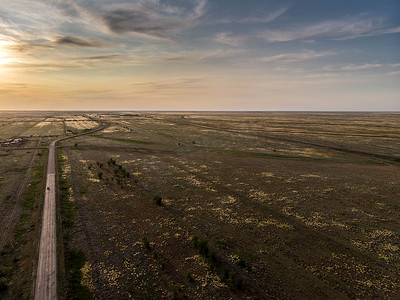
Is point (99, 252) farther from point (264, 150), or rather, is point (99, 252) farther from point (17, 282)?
point (264, 150)

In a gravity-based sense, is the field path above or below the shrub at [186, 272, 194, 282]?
above

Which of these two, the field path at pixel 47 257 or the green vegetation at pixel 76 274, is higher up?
the field path at pixel 47 257

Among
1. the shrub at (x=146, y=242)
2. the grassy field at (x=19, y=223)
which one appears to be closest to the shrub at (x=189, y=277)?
the shrub at (x=146, y=242)

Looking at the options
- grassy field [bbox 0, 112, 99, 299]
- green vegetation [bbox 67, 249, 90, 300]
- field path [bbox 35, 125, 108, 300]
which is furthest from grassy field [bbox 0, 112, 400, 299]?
grassy field [bbox 0, 112, 99, 299]

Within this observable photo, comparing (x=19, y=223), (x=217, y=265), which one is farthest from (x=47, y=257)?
(x=217, y=265)

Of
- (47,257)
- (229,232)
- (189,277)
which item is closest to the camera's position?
(189,277)

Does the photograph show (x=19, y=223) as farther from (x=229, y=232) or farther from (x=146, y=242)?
(x=229, y=232)

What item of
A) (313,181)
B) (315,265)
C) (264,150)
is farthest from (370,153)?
(315,265)

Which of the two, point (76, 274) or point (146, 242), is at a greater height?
point (146, 242)

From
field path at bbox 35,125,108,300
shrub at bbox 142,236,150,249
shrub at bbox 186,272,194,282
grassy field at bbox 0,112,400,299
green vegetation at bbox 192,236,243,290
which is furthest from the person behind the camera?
shrub at bbox 142,236,150,249

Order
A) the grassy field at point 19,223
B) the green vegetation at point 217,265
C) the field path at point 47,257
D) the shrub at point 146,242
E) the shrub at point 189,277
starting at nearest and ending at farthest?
the field path at point 47,257 < the grassy field at point 19,223 < the green vegetation at point 217,265 < the shrub at point 189,277 < the shrub at point 146,242

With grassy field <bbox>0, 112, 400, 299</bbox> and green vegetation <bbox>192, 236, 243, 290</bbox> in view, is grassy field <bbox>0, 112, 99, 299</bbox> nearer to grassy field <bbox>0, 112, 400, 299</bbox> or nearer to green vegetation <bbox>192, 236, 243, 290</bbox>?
grassy field <bbox>0, 112, 400, 299</bbox>

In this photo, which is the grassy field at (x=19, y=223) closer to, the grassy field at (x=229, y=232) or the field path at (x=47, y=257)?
the field path at (x=47, y=257)
